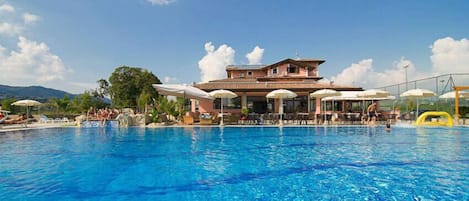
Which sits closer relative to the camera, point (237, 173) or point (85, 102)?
point (237, 173)

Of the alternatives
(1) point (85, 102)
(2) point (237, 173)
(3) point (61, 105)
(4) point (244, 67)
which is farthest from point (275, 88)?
(3) point (61, 105)

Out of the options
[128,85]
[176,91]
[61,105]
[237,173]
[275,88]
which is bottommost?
[237,173]

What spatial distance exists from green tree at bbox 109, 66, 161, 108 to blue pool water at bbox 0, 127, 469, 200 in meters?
39.7

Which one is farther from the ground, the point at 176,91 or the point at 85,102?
the point at 176,91

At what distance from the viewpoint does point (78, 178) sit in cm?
511

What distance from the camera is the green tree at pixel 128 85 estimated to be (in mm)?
45844

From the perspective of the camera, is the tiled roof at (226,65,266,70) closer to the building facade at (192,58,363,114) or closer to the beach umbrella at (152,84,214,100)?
the building facade at (192,58,363,114)

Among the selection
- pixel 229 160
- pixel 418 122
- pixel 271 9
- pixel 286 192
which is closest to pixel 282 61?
pixel 271 9

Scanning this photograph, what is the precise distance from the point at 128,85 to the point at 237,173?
46.4 meters

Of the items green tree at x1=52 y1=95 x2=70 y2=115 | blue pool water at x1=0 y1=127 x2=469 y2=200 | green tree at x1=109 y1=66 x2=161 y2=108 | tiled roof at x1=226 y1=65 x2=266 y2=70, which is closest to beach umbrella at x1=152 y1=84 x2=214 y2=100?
blue pool water at x1=0 y1=127 x2=469 y2=200

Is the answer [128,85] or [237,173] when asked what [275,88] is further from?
[128,85]

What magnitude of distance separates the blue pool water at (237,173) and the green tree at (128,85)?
39.7 metres

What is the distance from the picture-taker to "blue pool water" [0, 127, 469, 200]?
4191mm

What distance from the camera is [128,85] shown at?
46.3m
